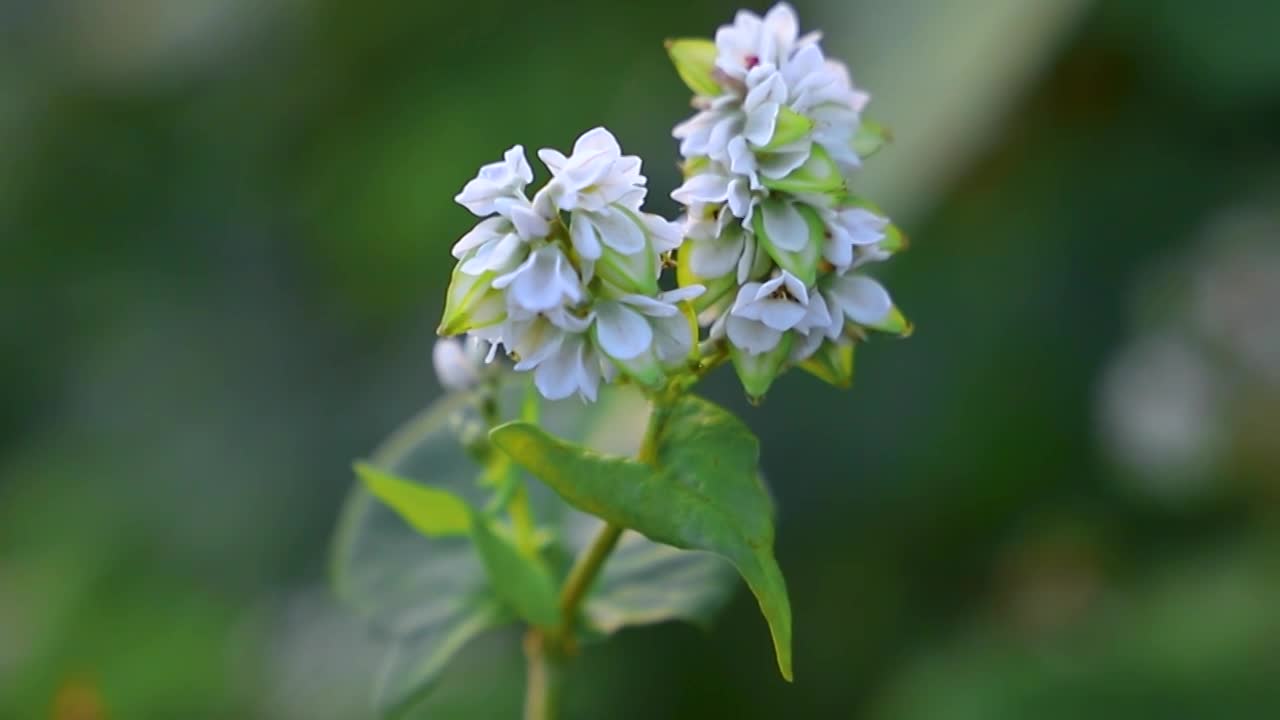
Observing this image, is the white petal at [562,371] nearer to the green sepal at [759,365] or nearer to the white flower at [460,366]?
the green sepal at [759,365]

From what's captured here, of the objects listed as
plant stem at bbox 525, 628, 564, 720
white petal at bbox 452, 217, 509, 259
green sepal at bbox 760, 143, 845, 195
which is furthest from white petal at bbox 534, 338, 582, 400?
plant stem at bbox 525, 628, 564, 720

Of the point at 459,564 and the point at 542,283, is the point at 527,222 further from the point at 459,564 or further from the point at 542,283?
the point at 459,564

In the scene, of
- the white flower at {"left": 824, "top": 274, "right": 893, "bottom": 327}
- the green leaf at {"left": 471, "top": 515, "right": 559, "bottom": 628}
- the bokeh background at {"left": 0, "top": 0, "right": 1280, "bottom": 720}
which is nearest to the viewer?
the white flower at {"left": 824, "top": 274, "right": 893, "bottom": 327}

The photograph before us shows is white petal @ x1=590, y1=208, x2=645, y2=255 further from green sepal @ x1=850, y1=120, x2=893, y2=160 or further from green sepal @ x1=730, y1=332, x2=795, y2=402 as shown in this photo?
green sepal @ x1=850, y1=120, x2=893, y2=160

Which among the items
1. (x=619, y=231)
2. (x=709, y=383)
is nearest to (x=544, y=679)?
(x=619, y=231)

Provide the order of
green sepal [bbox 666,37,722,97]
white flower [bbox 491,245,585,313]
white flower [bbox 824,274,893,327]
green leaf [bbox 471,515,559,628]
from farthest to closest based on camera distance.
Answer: green leaf [bbox 471,515,559,628] < green sepal [bbox 666,37,722,97] < white flower [bbox 824,274,893,327] < white flower [bbox 491,245,585,313]

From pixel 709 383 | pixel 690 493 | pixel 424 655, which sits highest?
pixel 690 493

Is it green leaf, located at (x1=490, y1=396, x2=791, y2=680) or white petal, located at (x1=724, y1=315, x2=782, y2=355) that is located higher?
white petal, located at (x1=724, y1=315, x2=782, y2=355)

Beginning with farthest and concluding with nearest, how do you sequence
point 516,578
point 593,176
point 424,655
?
point 424,655 → point 516,578 → point 593,176
